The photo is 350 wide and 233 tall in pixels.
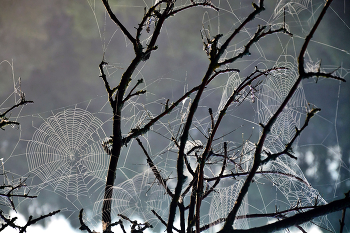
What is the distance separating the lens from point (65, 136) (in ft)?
15.4

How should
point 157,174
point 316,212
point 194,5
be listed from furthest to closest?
point 194,5 < point 157,174 < point 316,212

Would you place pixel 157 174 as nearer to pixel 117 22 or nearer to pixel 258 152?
pixel 258 152

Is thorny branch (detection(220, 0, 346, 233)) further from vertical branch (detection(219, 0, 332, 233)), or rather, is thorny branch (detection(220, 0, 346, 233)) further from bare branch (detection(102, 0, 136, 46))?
bare branch (detection(102, 0, 136, 46))

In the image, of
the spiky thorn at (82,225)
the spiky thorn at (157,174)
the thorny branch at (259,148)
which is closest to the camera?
the thorny branch at (259,148)

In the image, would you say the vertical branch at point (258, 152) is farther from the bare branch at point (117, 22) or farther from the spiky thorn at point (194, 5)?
the bare branch at point (117, 22)

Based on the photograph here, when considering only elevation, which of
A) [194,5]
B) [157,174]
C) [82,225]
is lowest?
[82,225]

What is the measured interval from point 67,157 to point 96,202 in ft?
9.00

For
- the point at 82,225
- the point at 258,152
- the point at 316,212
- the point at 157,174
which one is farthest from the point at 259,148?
the point at 82,225

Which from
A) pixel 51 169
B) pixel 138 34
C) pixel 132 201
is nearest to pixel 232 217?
pixel 132 201

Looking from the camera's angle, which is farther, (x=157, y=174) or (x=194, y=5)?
(x=194, y=5)

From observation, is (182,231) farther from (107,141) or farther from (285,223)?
(107,141)

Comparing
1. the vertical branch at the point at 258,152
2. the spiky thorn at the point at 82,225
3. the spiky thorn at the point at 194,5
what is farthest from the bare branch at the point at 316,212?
the spiky thorn at the point at 194,5

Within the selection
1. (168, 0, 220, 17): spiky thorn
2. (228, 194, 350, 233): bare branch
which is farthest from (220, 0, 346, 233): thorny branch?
(168, 0, 220, 17): spiky thorn

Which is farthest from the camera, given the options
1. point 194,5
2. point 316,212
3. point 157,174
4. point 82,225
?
point 194,5
